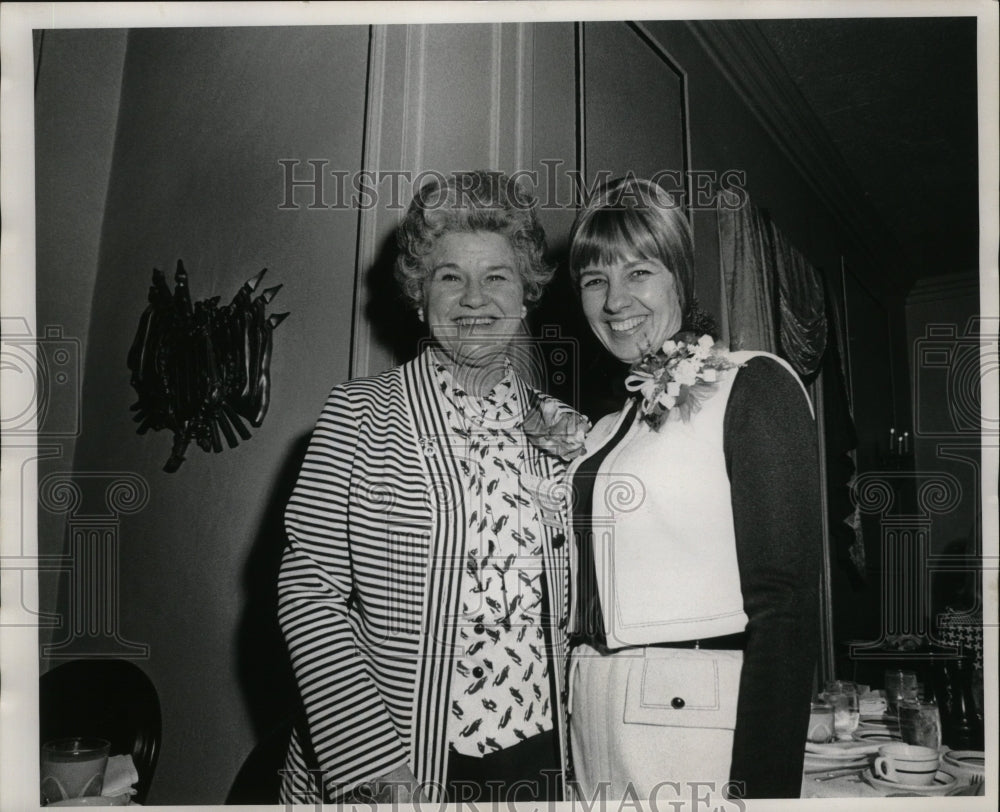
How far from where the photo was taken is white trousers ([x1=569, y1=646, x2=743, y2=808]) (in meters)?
1.68

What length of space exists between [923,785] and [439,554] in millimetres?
1108

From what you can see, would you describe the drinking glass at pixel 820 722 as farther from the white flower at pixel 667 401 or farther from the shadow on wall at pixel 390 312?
the shadow on wall at pixel 390 312

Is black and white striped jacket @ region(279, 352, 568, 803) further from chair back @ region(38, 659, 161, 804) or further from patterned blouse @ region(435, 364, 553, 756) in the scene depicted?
chair back @ region(38, 659, 161, 804)

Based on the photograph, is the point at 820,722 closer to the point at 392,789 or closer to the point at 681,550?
the point at 681,550

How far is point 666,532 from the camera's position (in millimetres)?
1726

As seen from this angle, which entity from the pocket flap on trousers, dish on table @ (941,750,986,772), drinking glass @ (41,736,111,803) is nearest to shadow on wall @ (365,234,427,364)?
the pocket flap on trousers

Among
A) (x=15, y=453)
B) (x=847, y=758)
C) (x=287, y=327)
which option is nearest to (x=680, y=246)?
(x=287, y=327)

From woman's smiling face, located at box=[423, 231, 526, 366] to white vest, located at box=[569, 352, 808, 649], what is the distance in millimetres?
291

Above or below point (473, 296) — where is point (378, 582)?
below

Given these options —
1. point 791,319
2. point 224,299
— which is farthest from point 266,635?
point 791,319

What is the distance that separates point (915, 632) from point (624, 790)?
70 cm

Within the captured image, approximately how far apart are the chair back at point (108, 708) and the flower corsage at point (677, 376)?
117 centimetres

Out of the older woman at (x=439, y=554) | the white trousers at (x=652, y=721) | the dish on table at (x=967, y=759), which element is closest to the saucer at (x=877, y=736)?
the dish on table at (x=967, y=759)

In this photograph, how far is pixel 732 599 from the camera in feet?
5.50
